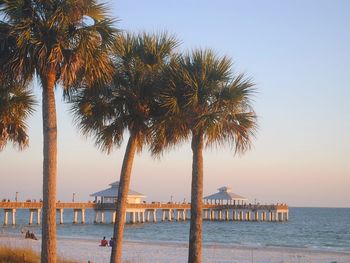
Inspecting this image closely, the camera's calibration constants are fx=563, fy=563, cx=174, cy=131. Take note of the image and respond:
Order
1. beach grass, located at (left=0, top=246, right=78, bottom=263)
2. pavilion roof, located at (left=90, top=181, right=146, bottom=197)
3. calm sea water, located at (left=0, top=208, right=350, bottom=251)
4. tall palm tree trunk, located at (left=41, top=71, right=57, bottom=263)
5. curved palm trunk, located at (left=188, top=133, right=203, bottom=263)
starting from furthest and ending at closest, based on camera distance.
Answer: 1. pavilion roof, located at (left=90, top=181, right=146, bottom=197)
2. calm sea water, located at (left=0, top=208, right=350, bottom=251)
3. beach grass, located at (left=0, top=246, right=78, bottom=263)
4. curved palm trunk, located at (left=188, top=133, right=203, bottom=263)
5. tall palm tree trunk, located at (left=41, top=71, right=57, bottom=263)

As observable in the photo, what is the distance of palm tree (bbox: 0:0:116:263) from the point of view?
1224 cm

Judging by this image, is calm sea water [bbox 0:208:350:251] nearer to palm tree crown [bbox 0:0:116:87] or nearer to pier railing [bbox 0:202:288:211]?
pier railing [bbox 0:202:288:211]

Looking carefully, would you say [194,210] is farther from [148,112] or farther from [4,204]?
[4,204]

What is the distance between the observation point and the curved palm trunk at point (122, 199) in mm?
14641

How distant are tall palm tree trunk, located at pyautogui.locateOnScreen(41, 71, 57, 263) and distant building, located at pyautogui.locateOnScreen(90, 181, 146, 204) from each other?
63422 mm

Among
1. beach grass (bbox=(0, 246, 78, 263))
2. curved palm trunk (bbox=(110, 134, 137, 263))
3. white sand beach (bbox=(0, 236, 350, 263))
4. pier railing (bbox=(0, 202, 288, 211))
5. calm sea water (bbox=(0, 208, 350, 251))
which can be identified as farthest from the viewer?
pier railing (bbox=(0, 202, 288, 211))

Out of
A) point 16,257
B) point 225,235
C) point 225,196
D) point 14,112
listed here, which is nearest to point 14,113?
point 14,112

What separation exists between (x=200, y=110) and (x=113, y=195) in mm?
63075

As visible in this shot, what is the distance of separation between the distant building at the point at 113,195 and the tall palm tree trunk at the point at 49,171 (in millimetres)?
63422

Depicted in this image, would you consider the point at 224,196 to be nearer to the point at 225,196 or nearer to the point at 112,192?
the point at 225,196

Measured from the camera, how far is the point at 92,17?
1323cm

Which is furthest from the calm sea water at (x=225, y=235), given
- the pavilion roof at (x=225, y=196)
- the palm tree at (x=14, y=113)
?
the palm tree at (x=14, y=113)

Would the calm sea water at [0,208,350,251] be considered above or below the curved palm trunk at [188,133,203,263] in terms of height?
below

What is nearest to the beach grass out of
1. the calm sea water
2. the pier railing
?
the calm sea water
